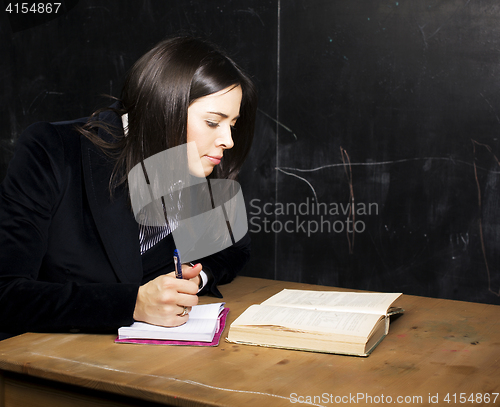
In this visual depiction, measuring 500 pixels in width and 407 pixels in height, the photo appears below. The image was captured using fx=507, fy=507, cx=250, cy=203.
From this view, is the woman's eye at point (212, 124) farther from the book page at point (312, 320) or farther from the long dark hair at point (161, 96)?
the book page at point (312, 320)

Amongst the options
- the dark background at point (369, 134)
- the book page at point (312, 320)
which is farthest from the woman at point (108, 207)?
the dark background at point (369, 134)

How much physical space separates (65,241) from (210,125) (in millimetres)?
479

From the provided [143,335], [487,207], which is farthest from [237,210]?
[487,207]

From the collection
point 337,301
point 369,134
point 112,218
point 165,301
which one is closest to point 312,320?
point 337,301

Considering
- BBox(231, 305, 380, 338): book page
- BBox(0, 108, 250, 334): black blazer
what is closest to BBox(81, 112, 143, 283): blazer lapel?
BBox(0, 108, 250, 334): black blazer

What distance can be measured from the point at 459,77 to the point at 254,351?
5.71ft

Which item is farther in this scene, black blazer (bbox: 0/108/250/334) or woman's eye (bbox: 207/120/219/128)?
woman's eye (bbox: 207/120/219/128)

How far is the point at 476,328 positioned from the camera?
1116 millimetres

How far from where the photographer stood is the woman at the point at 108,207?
104cm

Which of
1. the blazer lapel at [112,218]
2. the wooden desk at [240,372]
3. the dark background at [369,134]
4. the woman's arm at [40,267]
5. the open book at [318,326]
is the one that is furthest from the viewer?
the dark background at [369,134]

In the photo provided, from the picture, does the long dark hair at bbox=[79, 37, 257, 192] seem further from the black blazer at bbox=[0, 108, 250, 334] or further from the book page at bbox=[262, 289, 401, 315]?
the book page at bbox=[262, 289, 401, 315]

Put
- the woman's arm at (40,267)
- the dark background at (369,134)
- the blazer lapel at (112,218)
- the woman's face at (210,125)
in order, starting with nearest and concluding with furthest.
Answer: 1. the woman's arm at (40,267)
2. the blazer lapel at (112,218)
3. the woman's face at (210,125)
4. the dark background at (369,134)

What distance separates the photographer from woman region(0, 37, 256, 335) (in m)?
1.04

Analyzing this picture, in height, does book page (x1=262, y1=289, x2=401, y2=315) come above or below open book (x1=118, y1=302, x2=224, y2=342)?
below
